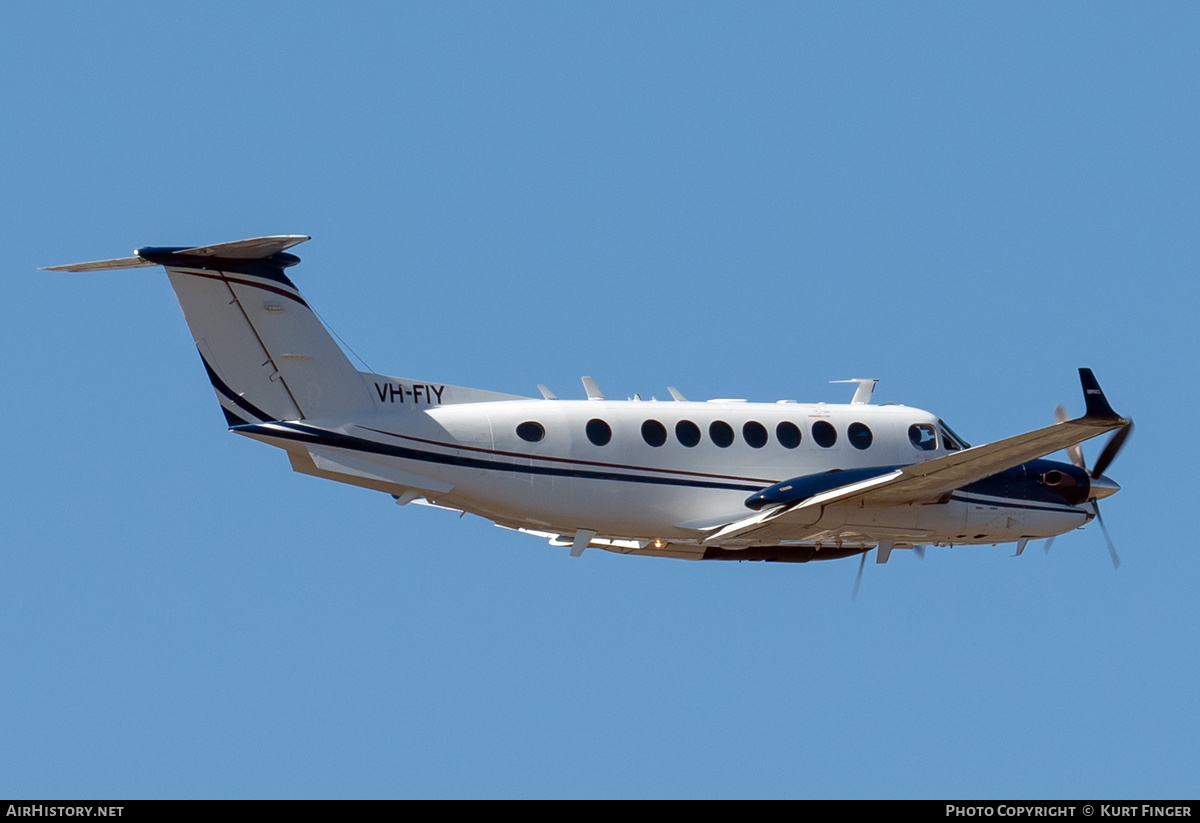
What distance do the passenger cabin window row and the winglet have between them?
6073mm

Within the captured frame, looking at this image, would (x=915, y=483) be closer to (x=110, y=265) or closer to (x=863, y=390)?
(x=863, y=390)

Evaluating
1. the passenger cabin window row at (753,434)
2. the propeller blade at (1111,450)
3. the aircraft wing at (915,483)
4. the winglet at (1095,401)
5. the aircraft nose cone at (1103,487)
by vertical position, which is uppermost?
the passenger cabin window row at (753,434)

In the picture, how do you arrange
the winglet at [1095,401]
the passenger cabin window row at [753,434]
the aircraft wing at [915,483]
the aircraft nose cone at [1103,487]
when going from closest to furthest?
the winglet at [1095,401] < the aircraft wing at [915,483] < the passenger cabin window row at [753,434] < the aircraft nose cone at [1103,487]

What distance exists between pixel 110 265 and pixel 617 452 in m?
8.92

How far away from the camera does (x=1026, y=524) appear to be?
3212cm

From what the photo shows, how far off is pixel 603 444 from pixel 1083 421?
798 centimetres

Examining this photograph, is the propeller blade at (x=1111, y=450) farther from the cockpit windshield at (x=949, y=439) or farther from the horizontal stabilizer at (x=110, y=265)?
the horizontal stabilizer at (x=110, y=265)

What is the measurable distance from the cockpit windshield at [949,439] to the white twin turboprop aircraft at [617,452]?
0.77ft

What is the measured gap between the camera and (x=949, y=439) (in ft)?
107

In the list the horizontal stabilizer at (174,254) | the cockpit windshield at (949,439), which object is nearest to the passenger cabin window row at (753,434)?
the cockpit windshield at (949,439)

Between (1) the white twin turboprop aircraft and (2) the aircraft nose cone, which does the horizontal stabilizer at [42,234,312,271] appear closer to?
(1) the white twin turboprop aircraft

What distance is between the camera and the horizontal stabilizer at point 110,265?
89.7 feet

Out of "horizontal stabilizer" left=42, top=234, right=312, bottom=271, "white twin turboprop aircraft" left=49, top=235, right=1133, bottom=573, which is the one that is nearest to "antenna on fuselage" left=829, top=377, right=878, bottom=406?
"white twin turboprop aircraft" left=49, top=235, right=1133, bottom=573
